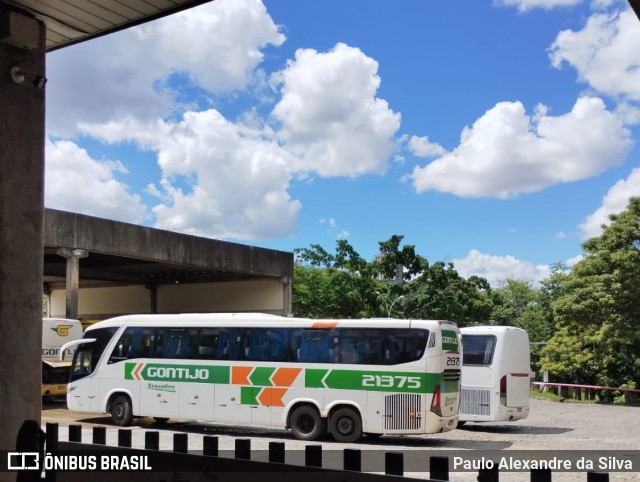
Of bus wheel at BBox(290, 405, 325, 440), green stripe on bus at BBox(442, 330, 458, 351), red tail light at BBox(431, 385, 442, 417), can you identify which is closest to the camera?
red tail light at BBox(431, 385, 442, 417)

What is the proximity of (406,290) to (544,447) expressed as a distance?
2199cm

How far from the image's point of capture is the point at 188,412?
17500 mm

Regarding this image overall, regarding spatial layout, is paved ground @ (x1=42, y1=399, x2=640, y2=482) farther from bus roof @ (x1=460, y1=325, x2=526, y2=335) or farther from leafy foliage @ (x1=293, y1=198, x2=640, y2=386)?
leafy foliage @ (x1=293, y1=198, x2=640, y2=386)

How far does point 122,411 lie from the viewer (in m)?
18.4

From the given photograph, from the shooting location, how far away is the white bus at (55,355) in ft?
77.6

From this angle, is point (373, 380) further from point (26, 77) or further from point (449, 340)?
point (26, 77)

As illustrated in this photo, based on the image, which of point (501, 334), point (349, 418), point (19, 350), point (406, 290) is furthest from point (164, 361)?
point (406, 290)

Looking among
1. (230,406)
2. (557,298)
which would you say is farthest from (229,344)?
(557,298)

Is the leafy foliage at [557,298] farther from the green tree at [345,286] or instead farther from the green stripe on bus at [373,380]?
the green stripe on bus at [373,380]

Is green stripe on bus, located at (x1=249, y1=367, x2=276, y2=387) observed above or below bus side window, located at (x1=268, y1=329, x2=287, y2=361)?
below

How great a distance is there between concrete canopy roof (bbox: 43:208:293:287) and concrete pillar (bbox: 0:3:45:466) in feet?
61.5

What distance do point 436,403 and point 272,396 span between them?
3.67 m

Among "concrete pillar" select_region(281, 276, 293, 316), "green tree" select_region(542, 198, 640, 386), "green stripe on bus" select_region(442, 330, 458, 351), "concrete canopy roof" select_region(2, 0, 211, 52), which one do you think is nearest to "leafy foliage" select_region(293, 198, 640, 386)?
"green tree" select_region(542, 198, 640, 386)

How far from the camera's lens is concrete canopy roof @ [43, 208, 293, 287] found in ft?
78.8
